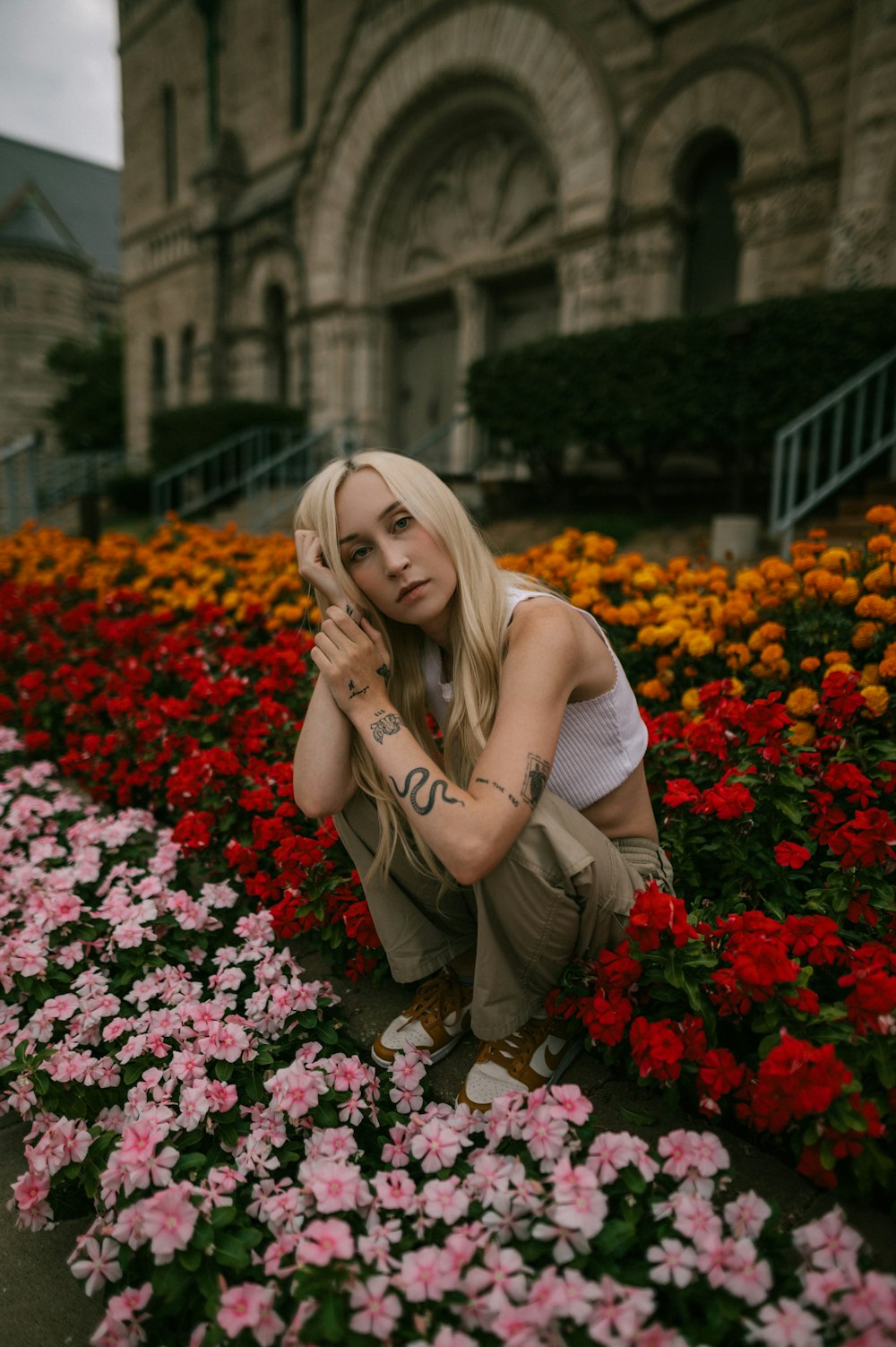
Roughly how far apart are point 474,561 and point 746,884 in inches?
42.8

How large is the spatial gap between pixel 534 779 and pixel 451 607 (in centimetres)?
55

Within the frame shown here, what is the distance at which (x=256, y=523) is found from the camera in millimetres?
10719

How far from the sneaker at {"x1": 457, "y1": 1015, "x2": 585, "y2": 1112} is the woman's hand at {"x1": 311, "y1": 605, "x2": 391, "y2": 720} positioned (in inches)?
31.8

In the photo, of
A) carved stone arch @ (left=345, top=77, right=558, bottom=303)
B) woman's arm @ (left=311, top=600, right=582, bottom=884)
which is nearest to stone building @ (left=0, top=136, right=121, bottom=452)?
carved stone arch @ (left=345, top=77, right=558, bottom=303)

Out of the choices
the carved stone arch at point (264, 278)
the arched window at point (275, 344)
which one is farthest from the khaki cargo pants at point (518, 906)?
the arched window at point (275, 344)

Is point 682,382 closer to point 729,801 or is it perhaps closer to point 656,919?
point 729,801

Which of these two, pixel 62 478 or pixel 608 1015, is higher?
pixel 62 478

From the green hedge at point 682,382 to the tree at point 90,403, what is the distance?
26.6 metres

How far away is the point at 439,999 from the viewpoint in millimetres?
1994

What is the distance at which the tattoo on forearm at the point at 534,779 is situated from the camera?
5.18 ft

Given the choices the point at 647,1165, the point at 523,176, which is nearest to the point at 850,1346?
the point at 647,1165

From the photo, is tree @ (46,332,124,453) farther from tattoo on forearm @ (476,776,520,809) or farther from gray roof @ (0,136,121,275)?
tattoo on forearm @ (476,776,520,809)

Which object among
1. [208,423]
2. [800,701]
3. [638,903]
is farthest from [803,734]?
[208,423]

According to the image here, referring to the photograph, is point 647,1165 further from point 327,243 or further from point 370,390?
point 327,243
